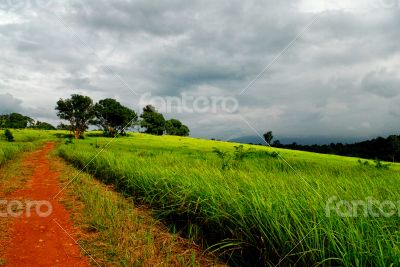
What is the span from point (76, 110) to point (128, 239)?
77873 mm

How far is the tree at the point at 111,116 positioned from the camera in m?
74.7

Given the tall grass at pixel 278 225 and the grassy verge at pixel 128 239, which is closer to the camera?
the tall grass at pixel 278 225

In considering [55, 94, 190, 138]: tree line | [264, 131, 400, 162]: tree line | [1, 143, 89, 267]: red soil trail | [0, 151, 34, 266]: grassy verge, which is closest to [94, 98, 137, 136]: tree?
[55, 94, 190, 138]: tree line

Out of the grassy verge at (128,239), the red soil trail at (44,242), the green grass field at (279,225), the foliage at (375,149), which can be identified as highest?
the foliage at (375,149)

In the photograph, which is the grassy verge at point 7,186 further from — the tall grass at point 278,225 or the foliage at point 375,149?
the foliage at point 375,149

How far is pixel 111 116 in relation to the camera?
247 ft

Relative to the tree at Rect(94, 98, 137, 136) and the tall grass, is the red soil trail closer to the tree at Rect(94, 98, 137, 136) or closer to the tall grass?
the tall grass

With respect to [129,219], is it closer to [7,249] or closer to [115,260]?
[115,260]

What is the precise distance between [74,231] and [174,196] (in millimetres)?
2048

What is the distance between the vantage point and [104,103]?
76562mm

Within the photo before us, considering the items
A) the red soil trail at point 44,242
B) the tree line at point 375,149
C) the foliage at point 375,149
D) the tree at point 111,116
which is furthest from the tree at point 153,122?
the red soil trail at point 44,242

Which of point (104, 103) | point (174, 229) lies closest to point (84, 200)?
point (174, 229)

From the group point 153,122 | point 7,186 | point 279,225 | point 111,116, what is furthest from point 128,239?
point 153,122

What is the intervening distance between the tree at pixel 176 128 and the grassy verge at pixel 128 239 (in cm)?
10669
